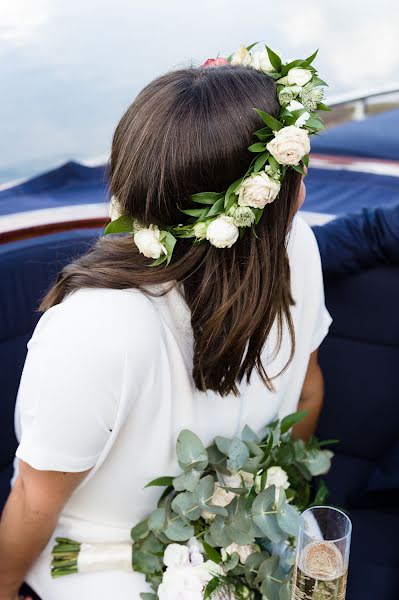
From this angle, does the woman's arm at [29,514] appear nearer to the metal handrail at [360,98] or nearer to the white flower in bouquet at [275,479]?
the white flower in bouquet at [275,479]

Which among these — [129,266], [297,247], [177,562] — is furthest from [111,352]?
[297,247]

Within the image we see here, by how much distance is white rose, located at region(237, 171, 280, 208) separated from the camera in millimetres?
1071

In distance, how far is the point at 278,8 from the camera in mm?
7688

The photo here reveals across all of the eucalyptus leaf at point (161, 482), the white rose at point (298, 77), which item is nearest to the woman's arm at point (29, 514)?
the eucalyptus leaf at point (161, 482)

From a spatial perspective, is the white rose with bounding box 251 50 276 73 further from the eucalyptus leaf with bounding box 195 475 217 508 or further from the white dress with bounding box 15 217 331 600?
the eucalyptus leaf with bounding box 195 475 217 508

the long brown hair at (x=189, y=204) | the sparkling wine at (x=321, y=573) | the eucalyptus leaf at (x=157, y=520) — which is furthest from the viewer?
the eucalyptus leaf at (x=157, y=520)

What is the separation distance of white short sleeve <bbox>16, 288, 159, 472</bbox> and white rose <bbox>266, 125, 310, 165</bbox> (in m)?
0.30

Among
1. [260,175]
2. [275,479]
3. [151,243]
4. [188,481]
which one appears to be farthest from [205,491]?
[260,175]

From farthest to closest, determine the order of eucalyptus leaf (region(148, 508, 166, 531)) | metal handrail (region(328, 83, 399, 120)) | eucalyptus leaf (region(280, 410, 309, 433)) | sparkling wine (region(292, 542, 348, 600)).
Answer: metal handrail (region(328, 83, 399, 120)) → eucalyptus leaf (region(280, 410, 309, 433)) → eucalyptus leaf (region(148, 508, 166, 531)) → sparkling wine (region(292, 542, 348, 600))

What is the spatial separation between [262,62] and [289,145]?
0.18 meters

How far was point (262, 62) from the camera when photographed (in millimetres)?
1167

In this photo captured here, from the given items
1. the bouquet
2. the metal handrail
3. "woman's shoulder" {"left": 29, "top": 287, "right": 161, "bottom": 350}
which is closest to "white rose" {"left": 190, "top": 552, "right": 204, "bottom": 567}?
the bouquet

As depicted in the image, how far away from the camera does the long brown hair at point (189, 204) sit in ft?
3.47

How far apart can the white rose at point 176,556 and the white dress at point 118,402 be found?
0.35 ft
